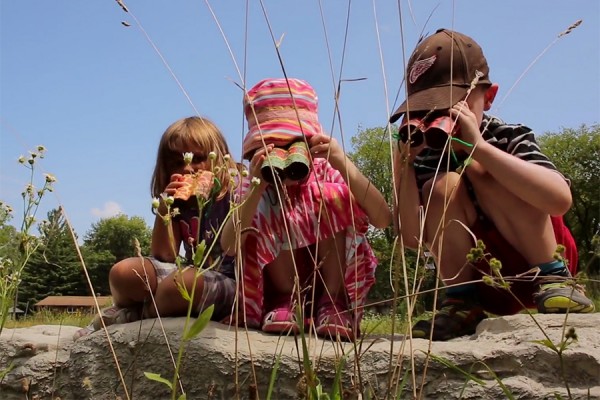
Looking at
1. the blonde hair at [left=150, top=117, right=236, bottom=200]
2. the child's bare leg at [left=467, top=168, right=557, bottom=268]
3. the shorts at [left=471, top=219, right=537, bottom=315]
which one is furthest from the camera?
the blonde hair at [left=150, top=117, right=236, bottom=200]

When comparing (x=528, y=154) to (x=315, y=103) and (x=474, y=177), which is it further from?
(x=315, y=103)

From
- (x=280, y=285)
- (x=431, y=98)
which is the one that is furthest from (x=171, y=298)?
(x=431, y=98)

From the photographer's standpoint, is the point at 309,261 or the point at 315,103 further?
the point at 309,261

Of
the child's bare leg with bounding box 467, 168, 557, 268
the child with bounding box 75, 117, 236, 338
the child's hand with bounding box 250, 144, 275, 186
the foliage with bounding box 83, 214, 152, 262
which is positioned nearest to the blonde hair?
the child with bounding box 75, 117, 236, 338

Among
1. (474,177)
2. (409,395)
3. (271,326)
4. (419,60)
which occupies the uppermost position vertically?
(419,60)

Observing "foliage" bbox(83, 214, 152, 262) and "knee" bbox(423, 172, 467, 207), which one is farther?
"foliage" bbox(83, 214, 152, 262)

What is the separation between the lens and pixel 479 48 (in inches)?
97.4

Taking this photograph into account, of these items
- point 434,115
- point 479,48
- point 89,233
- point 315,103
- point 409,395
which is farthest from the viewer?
point 89,233

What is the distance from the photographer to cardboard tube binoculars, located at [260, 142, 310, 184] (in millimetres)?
1985

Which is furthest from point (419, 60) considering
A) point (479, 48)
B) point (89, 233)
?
point (89, 233)

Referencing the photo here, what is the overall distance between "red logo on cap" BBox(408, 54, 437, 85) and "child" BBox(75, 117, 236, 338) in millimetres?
765

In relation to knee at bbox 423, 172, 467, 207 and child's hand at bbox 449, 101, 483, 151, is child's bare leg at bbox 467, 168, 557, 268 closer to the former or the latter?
knee at bbox 423, 172, 467, 207

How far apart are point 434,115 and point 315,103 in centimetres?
43

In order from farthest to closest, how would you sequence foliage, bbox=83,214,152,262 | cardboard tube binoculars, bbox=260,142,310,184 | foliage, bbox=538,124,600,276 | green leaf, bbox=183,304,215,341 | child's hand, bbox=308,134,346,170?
foliage, bbox=83,214,152,262, foliage, bbox=538,124,600,276, child's hand, bbox=308,134,346,170, cardboard tube binoculars, bbox=260,142,310,184, green leaf, bbox=183,304,215,341
